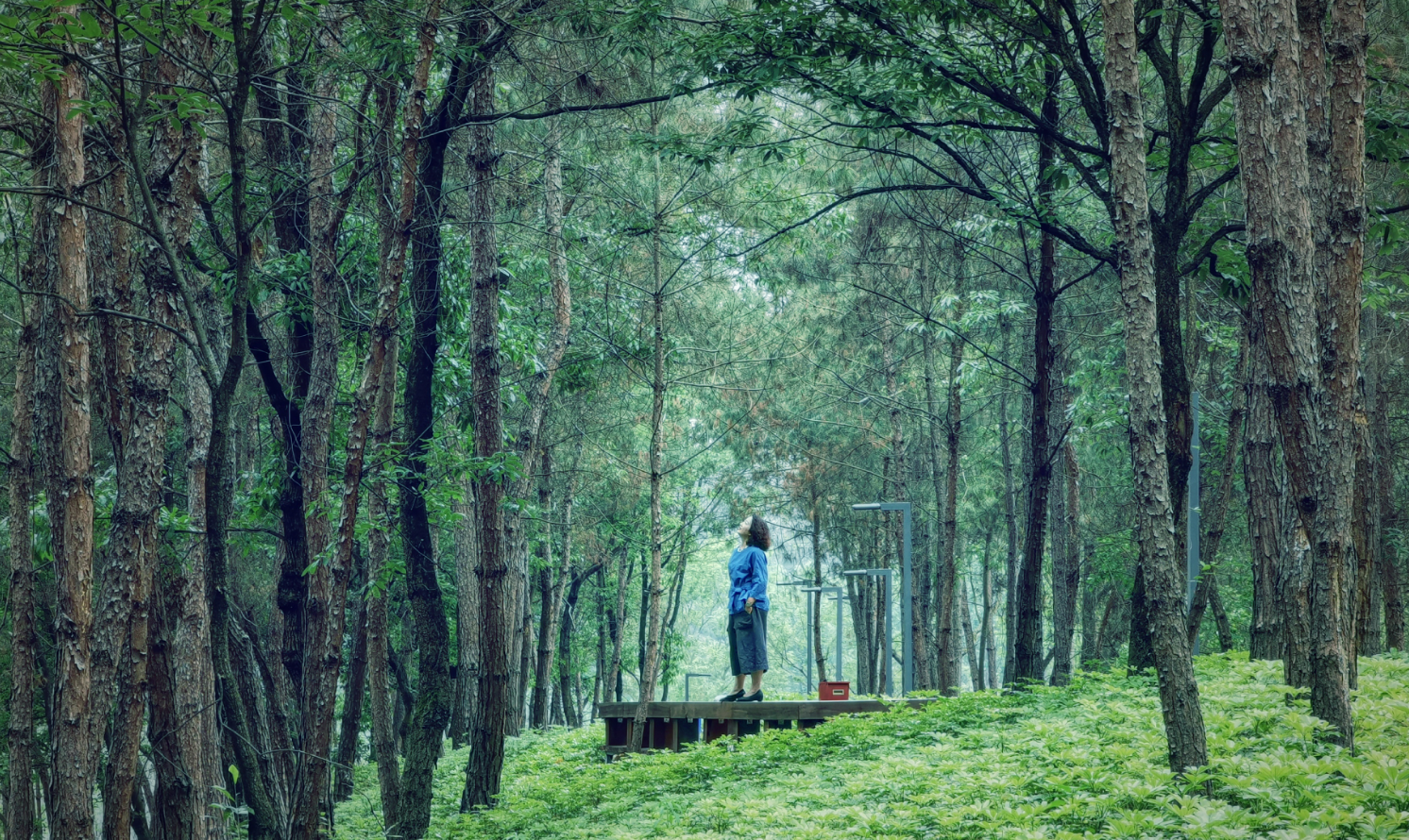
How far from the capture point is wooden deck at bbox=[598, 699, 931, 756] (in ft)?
39.0

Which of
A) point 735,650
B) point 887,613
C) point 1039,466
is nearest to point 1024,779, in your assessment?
point 735,650

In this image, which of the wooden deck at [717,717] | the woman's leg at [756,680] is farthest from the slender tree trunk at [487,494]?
the woman's leg at [756,680]

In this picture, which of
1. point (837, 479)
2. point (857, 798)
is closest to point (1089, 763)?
point (857, 798)

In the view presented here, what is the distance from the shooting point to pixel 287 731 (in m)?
11.1

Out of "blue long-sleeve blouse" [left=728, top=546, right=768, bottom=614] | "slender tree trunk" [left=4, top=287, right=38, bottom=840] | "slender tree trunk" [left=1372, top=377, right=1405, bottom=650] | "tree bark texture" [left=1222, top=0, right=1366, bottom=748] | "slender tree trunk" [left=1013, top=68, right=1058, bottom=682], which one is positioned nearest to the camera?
"tree bark texture" [left=1222, top=0, right=1366, bottom=748]

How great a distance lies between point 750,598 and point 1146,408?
6.41m

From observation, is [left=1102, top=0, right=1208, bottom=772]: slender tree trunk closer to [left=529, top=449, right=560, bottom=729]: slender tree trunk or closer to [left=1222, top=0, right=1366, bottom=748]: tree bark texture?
[left=1222, top=0, right=1366, bottom=748]: tree bark texture

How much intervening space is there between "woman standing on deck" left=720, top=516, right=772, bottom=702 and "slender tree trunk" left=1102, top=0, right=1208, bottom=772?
20.0 ft

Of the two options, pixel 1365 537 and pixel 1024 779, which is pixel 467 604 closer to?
pixel 1024 779

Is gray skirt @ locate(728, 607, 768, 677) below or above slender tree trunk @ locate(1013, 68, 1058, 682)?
below

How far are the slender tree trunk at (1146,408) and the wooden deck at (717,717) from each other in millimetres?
6271

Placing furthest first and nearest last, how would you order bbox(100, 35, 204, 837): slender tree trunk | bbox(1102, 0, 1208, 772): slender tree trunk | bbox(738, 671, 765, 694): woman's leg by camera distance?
1. bbox(738, 671, 765, 694): woman's leg
2. bbox(100, 35, 204, 837): slender tree trunk
3. bbox(1102, 0, 1208, 772): slender tree trunk

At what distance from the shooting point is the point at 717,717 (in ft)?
40.2

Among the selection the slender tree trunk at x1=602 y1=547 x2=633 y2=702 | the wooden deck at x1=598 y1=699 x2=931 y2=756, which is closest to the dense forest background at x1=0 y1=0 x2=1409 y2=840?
the wooden deck at x1=598 y1=699 x2=931 y2=756
